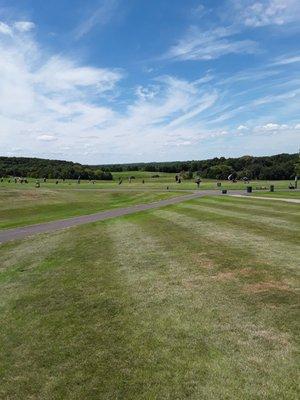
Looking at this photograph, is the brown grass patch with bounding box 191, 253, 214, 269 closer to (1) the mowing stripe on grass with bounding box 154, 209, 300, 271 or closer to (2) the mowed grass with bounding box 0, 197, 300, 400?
(2) the mowed grass with bounding box 0, 197, 300, 400

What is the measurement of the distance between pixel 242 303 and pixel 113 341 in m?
3.25

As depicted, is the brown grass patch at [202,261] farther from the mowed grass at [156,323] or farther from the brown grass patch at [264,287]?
the brown grass patch at [264,287]

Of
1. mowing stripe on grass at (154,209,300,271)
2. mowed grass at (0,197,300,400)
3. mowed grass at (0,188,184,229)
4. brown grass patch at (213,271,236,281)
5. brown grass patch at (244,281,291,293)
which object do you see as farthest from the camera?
mowed grass at (0,188,184,229)

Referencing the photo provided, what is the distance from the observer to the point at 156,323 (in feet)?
29.1

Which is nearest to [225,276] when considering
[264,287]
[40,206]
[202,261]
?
[264,287]

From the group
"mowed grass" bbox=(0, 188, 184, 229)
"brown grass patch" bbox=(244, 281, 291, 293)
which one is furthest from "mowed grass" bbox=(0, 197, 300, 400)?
"mowed grass" bbox=(0, 188, 184, 229)

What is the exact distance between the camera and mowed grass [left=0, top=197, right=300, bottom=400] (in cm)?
659

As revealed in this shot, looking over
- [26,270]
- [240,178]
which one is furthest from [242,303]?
[240,178]

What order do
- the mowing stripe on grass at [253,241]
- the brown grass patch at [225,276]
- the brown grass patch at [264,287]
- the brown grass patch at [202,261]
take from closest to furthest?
the brown grass patch at [264,287] → the brown grass patch at [225,276] → the brown grass patch at [202,261] → the mowing stripe on grass at [253,241]

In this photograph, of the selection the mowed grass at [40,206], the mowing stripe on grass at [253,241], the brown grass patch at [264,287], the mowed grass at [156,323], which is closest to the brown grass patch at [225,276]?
the mowed grass at [156,323]

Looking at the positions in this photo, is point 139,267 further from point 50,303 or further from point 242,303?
point 242,303

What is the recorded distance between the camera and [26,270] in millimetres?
15742

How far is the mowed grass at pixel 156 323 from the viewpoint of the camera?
21.6 feet

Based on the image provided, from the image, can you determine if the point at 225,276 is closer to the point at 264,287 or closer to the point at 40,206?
the point at 264,287
